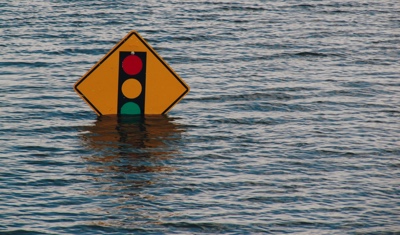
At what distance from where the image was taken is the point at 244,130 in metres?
13.4

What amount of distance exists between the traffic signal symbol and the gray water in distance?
292 mm

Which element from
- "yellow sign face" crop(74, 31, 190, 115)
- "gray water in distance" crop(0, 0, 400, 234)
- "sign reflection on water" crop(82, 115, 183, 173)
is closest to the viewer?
"gray water in distance" crop(0, 0, 400, 234)

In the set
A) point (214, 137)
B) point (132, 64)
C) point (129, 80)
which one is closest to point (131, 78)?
point (129, 80)

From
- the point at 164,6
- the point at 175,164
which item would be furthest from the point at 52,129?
the point at 164,6

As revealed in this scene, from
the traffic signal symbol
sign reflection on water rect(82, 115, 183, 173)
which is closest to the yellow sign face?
the traffic signal symbol

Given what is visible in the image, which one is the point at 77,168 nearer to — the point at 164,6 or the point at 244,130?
the point at 244,130

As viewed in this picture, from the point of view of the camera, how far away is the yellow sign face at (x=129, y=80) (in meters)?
13.5

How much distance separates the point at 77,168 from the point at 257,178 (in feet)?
6.98

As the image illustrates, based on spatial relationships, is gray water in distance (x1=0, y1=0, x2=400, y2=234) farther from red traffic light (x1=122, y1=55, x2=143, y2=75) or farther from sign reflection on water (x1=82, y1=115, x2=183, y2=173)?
red traffic light (x1=122, y1=55, x2=143, y2=75)

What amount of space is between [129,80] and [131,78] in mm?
42

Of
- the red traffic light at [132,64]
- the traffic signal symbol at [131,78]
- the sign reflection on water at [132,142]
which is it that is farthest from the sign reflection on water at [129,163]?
the red traffic light at [132,64]

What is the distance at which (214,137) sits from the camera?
42.6 feet

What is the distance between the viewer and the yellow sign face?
44.4 ft

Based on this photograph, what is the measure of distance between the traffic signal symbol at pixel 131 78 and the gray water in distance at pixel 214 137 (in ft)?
0.96
